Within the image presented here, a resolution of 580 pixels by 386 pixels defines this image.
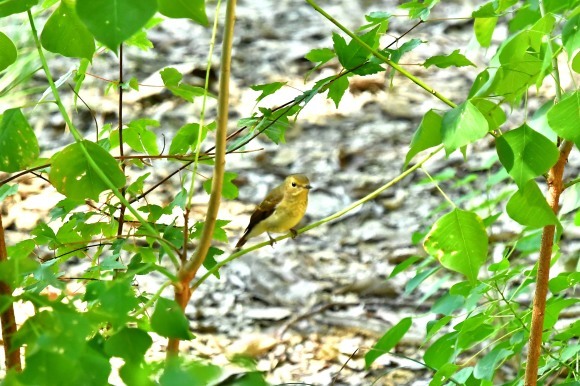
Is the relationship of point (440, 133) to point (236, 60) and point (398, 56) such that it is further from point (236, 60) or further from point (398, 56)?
point (236, 60)

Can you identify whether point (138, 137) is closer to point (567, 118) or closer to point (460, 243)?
point (460, 243)

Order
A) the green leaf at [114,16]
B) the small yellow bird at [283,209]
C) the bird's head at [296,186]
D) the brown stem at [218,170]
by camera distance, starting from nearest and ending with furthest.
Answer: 1. the green leaf at [114,16]
2. the brown stem at [218,170]
3. the small yellow bird at [283,209]
4. the bird's head at [296,186]

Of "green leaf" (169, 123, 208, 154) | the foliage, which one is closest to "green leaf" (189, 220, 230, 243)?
the foliage

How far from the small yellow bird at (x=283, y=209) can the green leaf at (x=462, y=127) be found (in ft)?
6.00

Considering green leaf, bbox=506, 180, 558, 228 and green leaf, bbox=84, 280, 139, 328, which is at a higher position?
green leaf, bbox=84, 280, 139, 328

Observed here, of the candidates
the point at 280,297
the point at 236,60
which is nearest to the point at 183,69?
the point at 236,60

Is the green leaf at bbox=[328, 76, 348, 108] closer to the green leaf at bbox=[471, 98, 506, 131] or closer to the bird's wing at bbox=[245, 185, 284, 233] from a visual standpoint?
the green leaf at bbox=[471, 98, 506, 131]

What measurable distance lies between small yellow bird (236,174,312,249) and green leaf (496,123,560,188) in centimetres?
181

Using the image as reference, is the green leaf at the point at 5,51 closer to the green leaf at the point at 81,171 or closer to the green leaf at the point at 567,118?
the green leaf at the point at 81,171

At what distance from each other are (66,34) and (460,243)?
1.95ft

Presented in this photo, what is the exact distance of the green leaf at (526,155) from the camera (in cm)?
105

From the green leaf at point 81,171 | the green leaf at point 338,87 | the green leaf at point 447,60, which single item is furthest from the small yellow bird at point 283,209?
the green leaf at point 81,171

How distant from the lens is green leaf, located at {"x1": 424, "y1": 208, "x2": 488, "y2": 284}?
1.13m

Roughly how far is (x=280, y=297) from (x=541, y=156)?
2605 mm
